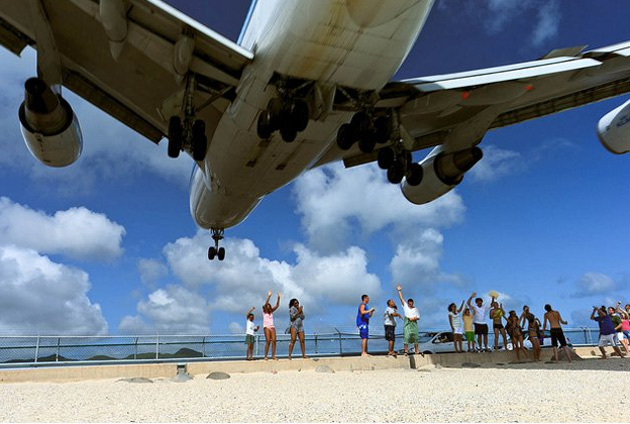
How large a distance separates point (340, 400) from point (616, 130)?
9.19 m

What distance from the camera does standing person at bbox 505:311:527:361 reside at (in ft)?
46.9

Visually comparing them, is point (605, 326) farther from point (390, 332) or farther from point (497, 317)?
point (390, 332)

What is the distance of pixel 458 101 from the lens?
32.7 feet

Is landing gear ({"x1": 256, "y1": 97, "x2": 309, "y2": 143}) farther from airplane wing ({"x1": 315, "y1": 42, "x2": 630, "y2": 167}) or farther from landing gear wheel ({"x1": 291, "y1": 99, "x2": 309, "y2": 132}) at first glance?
airplane wing ({"x1": 315, "y1": 42, "x2": 630, "y2": 167})

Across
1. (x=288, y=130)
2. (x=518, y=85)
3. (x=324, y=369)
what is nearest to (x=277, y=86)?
(x=288, y=130)

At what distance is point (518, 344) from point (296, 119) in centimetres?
999

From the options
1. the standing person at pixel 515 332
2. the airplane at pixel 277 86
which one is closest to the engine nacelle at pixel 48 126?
the airplane at pixel 277 86

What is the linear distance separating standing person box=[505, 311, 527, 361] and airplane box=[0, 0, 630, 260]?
4.57m

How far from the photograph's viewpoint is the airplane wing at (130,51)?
7668 millimetres

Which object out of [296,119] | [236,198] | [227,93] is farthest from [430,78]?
[236,198]

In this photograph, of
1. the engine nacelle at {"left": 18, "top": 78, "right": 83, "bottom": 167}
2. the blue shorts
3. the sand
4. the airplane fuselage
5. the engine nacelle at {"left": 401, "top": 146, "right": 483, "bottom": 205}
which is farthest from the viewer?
the blue shorts

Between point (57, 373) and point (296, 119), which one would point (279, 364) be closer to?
point (57, 373)

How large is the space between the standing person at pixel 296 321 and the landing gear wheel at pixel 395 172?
3835 millimetres

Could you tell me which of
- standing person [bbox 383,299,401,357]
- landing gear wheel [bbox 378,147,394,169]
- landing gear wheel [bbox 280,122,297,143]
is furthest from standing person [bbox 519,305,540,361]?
landing gear wheel [bbox 280,122,297,143]
